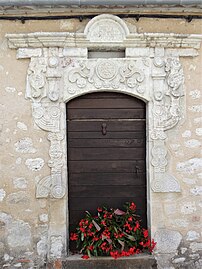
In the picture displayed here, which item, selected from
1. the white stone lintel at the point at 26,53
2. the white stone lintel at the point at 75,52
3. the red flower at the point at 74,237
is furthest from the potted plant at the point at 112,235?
the white stone lintel at the point at 26,53

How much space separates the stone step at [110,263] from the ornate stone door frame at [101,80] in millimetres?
202

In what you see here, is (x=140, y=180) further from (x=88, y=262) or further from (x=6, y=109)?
(x=6, y=109)

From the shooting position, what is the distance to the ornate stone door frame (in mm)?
4656

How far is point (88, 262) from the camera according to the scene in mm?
4637

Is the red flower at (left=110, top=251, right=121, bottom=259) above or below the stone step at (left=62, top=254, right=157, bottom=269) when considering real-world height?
above

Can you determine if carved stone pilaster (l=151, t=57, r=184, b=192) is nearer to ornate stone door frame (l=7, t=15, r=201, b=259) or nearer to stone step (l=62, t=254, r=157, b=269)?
ornate stone door frame (l=7, t=15, r=201, b=259)

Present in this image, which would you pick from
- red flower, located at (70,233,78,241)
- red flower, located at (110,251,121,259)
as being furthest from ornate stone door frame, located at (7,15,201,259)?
red flower, located at (110,251,121,259)

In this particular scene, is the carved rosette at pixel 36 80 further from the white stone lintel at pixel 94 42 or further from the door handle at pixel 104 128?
the door handle at pixel 104 128

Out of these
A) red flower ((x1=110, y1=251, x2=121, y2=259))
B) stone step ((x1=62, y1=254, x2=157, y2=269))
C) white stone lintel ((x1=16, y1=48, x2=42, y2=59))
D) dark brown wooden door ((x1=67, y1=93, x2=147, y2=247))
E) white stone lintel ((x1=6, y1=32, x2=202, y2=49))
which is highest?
white stone lintel ((x1=6, y1=32, x2=202, y2=49))

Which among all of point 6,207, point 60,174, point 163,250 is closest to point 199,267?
point 163,250

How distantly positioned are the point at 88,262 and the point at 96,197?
2.71 ft

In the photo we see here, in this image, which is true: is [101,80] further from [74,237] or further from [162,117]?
[74,237]

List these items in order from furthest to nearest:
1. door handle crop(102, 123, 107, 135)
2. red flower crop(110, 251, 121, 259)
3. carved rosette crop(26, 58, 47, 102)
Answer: door handle crop(102, 123, 107, 135), carved rosette crop(26, 58, 47, 102), red flower crop(110, 251, 121, 259)

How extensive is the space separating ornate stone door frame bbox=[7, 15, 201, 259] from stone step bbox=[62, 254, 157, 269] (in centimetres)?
20
